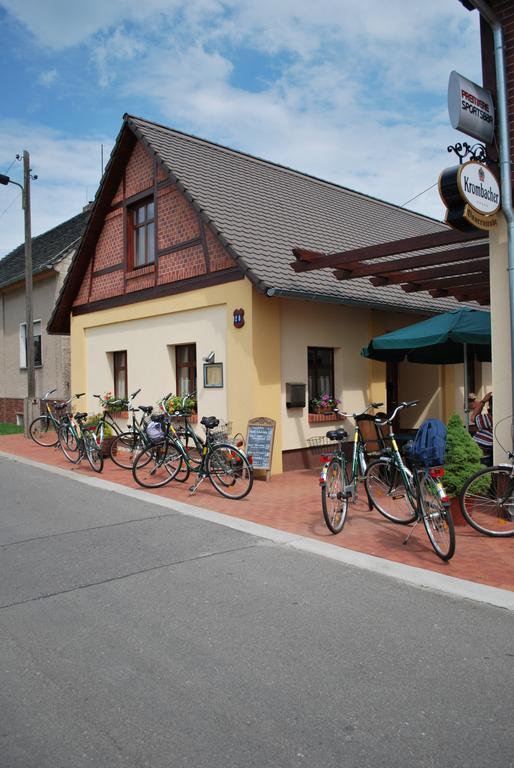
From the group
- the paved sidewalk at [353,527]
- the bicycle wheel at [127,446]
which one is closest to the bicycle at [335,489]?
the paved sidewalk at [353,527]

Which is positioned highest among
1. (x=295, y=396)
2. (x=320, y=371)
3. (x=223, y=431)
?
(x=320, y=371)

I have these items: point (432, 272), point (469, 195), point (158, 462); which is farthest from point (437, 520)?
point (432, 272)

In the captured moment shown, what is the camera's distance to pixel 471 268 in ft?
33.0

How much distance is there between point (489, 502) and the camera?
23.1 feet

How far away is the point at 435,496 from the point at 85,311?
1212 cm

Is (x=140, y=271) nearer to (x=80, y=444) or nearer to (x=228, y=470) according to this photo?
(x=80, y=444)

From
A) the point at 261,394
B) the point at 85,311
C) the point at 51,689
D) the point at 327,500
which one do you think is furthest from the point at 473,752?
the point at 85,311

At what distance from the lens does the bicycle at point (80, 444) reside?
11.5 meters

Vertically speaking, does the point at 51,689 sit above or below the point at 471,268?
below

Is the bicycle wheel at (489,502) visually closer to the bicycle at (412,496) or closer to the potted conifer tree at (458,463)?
the potted conifer tree at (458,463)

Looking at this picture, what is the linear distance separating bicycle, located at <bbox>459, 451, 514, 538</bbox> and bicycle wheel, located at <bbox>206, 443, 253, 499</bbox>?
10.3 feet

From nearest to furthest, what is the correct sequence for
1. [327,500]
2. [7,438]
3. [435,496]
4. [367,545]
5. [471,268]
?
[435,496] → [367,545] → [327,500] → [471,268] → [7,438]

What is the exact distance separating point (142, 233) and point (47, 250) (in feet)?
34.3

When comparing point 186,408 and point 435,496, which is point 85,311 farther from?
point 435,496
